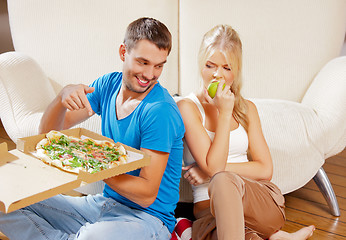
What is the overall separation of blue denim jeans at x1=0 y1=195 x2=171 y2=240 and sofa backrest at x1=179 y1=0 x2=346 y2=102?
110cm

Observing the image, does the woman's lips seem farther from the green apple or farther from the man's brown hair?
the green apple

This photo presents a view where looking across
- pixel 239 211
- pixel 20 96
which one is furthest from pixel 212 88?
pixel 20 96

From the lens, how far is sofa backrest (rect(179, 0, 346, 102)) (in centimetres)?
207

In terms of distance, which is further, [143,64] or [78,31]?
[78,31]

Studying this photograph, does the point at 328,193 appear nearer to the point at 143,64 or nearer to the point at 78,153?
the point at 143,64

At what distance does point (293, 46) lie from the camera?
2084mm

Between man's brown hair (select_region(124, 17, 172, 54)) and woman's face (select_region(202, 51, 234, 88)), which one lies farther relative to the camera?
woman's face (select_region(202, 51, 234, 88))

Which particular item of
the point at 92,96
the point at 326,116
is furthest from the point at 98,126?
the point at 326,116

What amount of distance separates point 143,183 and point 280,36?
131 cm

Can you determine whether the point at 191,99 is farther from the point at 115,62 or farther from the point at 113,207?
the point at 115,62

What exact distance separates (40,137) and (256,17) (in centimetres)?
141

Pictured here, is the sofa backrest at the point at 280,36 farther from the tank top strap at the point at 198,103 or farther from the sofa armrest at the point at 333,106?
the tank top strap at the point at 198,103

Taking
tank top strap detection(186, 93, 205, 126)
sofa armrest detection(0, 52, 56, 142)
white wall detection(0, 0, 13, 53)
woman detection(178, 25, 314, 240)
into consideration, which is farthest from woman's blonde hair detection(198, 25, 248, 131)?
white wall detection(0, 0, 13, 53)

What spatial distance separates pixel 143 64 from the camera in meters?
1.21
